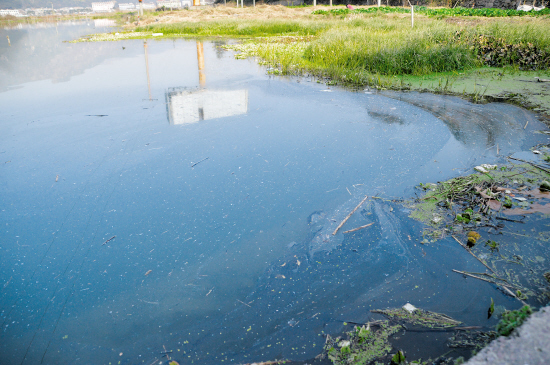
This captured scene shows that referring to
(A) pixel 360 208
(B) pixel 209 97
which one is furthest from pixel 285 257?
(B) pixel 209 97

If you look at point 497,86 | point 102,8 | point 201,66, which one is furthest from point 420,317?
point 102,8

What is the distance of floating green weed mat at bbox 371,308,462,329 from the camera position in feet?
4.79

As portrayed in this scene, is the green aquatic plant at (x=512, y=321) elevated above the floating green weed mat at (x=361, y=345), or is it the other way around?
the green aquatic plant at (x=512, y=321)

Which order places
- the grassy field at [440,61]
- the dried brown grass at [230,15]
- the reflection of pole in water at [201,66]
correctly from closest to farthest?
the grassy field at [440,61] → the reflection of pole in water at [201,66] → the dried brown grass at [230,15]

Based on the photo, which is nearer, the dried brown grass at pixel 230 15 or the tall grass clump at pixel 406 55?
the tall grass clump at pixel 406 55

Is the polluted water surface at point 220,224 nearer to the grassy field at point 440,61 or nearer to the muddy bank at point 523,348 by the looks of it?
the muddy bank at point 523,348

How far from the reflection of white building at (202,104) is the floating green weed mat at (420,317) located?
3.02m

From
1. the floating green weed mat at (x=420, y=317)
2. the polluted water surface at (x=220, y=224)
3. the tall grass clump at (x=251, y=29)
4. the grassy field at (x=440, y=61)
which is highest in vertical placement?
the tall grass clump at (x=251, y=29)

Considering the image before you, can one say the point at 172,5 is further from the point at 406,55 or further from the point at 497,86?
the point at 497,86

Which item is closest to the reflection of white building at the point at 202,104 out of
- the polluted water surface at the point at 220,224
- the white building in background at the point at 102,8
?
the polluted water surface at the point at 220,224

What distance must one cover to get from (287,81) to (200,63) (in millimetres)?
2676

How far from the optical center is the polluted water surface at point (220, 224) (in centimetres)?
149

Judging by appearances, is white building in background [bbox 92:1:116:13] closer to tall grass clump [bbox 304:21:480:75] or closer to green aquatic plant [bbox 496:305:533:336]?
tall grass clump [bbox 304:21:480:75]

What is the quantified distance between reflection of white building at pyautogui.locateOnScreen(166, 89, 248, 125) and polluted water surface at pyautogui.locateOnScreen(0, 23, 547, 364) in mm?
40
